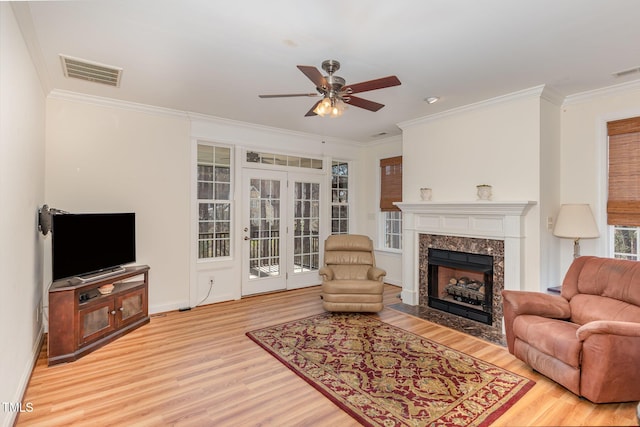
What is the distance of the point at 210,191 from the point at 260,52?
8.54 ft

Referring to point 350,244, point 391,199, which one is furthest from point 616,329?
point 391,199

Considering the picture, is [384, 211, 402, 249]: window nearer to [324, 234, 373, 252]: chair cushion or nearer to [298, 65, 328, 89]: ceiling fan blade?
[324, 234, 373, 252]: chair cushion

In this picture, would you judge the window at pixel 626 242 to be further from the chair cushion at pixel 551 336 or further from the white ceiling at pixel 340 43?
the white ceiling at pixel 340 43

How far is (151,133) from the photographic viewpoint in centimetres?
427

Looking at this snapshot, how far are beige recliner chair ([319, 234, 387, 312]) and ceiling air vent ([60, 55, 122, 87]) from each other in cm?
325

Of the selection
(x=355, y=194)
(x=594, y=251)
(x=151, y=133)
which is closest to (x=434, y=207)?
(x=594, y=251)

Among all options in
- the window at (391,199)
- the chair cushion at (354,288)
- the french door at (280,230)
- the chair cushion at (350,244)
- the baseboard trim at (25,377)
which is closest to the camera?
the baseboard trim at (25,377)

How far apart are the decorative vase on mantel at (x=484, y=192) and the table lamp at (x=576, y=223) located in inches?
A: 29.1

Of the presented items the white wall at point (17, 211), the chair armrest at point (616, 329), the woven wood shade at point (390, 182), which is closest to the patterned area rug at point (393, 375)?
the chair armrest at point (616, 329)

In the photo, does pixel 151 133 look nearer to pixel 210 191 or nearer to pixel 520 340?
pixel 210 191

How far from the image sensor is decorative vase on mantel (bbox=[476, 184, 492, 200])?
3.91 m

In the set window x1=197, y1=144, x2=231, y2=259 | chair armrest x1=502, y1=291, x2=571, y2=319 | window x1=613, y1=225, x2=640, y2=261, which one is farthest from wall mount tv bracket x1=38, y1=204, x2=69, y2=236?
window x1=613, y1=225, x2=640, y2=261

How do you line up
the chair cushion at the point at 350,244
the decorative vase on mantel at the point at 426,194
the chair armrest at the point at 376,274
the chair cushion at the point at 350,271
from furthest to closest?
the chair cushion at the point at 350,244 < the chair cushion at the point at 350,271 < the decorative vase on mantel at the point at 426,194 < the chair armrest at the point at 376,274

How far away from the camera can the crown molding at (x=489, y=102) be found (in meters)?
3.54
